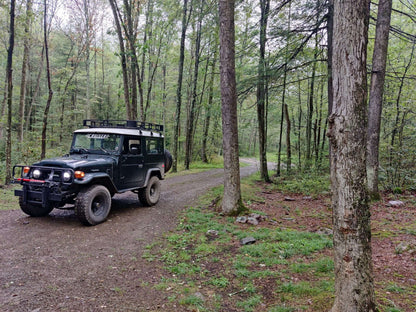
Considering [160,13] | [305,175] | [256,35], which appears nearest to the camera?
[256,35]

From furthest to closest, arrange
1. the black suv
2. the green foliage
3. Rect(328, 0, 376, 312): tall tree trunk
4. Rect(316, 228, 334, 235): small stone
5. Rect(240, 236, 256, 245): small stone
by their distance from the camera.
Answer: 1. the green foliage
2. Rect(316, 228, 334, 235): small stone
3. the black suv
4. Rect(240, 236, 256, 245): small stone
5. Rect(328, 0, 376, 312): tall tree trunk

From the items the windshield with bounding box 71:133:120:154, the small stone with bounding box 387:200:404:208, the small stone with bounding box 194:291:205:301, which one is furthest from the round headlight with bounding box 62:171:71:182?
the small stone with bounding box 387:200:404:208

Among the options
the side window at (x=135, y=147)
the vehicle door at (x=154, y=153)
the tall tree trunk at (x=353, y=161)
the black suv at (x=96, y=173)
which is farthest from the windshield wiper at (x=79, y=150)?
the tall tree trunk at (x=353, y=161)

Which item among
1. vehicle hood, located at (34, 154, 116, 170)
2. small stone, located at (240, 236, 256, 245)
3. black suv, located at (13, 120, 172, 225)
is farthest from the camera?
vehicle hood, located at (34, 154, 116, 170)

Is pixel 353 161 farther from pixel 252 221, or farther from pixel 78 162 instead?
pixel 78 162

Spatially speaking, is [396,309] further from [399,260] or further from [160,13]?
[160,13]

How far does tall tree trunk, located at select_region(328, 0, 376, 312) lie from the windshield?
5.68 m

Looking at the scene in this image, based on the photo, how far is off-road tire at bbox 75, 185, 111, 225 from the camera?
5.24m

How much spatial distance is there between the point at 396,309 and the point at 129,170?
244 inches

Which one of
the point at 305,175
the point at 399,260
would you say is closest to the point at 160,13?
the point at 305,175

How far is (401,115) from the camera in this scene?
36.6 feet

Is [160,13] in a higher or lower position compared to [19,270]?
higher

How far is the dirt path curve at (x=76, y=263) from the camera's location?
9.62 ft

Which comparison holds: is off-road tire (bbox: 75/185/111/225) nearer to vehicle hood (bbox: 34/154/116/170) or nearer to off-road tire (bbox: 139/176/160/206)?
vehicle hood (bbox: 34/154/116/170)
